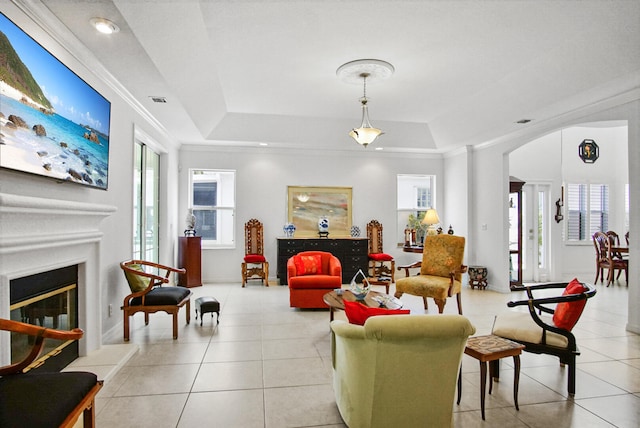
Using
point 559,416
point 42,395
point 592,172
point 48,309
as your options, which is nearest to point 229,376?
point 48,309

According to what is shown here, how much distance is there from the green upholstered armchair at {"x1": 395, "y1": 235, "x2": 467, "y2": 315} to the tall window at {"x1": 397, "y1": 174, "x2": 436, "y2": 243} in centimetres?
308

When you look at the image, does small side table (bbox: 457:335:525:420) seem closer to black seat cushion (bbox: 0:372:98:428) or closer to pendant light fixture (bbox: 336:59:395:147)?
black seat cushion (bbox: 0:372:98:428)

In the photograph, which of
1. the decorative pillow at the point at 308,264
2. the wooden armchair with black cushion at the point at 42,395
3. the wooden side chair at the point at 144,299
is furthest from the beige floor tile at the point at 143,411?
the decorative pillow at the point at 308,264

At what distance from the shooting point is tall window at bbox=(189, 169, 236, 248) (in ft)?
26.5

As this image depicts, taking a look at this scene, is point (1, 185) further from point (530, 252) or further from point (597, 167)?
point (597, 167)

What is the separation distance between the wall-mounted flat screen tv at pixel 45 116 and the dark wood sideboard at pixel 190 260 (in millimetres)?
3532

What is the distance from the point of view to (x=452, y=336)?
2.04 m

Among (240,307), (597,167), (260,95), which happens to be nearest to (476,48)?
(260,95)

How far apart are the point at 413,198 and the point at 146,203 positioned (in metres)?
5.72

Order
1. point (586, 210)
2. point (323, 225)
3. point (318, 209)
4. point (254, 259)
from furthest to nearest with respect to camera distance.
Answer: point (586, 210), point (318, 209), point (323, 225), point (254, 259)

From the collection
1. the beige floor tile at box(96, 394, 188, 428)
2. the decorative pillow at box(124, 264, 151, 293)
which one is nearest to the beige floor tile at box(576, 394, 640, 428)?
the beige floor tile at box(96, 394, 188, 428)

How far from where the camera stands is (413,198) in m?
8.92

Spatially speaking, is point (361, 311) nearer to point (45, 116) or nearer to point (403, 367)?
point (403, 367)

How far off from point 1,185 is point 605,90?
19.4 ft
